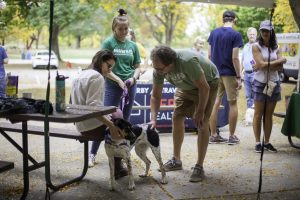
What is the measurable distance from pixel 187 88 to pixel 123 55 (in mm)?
986

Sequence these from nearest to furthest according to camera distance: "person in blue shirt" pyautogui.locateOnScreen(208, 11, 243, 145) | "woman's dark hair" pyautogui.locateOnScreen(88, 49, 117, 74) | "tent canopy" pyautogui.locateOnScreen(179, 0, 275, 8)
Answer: "woman's dark hair" pyautogui.locateOnScreen(88, 49, 117, 74) < "tent canopy" pyautogui.locateOnScreen(179, 0, 275, 8) < "person in blue shirt" pyautogui.locateOnScreen(208, 11, 243, 145)

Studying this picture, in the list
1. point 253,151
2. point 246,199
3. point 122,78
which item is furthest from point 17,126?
point 253,151

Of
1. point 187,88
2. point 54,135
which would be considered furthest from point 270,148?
point 54,135

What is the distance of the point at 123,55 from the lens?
5.06 metres

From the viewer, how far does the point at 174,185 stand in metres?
4.29

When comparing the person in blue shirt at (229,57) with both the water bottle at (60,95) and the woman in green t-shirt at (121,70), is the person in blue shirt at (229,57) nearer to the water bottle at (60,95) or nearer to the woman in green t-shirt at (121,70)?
the woman in green t-shirt at (121,70)

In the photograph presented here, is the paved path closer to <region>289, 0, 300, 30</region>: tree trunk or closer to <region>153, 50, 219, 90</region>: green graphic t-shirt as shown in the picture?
<region>153, 50, 219, 90</region>: green graphic t-shirt

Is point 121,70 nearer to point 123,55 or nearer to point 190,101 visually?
point 123,55

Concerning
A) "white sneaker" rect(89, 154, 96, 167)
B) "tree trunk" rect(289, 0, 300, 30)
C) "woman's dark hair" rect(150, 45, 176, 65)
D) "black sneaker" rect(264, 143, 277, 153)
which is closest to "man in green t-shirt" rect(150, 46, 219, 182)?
"woman's dark hair" rect(150, 45, 176, 65)

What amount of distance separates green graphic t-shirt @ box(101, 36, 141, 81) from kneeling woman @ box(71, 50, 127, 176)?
774mm

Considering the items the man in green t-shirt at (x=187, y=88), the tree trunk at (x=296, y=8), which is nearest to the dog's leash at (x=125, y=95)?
the man in green t-shirt at (x=187, y=88)

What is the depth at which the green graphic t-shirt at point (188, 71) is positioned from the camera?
13.4 feet

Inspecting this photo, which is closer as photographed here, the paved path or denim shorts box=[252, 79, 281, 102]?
the paved path

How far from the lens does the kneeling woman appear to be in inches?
157
